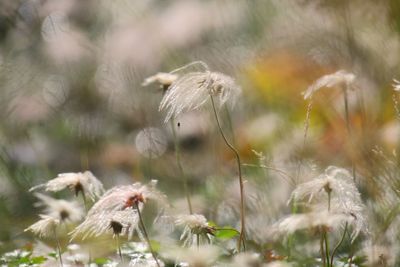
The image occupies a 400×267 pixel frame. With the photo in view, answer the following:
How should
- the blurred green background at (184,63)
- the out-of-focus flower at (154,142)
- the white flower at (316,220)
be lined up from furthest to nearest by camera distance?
the out-of-focus flower at (154,142), the blurred green background at (184,63), the white flower at (316,220)

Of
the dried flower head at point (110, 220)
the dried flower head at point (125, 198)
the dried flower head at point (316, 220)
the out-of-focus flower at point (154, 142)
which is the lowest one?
the dried flower head at point (316, 220)

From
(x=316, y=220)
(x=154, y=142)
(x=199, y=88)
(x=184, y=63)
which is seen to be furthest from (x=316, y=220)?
(x=154, y=142)

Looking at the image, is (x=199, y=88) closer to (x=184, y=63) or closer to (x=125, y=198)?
(x=125, y=198)

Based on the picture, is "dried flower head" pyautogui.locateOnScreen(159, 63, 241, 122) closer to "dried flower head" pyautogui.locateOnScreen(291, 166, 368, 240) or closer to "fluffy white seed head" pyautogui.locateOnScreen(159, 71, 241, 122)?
"fluffy white seed head" pyautogui.locateOnScreen(159, 71, 241, 122)

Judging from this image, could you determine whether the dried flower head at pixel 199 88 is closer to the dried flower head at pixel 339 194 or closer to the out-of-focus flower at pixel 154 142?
the dried flower head at pixel 339 194

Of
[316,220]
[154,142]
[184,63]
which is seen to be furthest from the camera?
[154,142]

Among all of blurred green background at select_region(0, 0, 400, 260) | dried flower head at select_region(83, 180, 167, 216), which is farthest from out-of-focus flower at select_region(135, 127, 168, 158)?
dried flower head at select_region(83, 180, 167, 216)

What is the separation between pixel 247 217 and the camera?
1.09 m

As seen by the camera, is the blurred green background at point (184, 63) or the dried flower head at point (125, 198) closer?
the dried flower head at point (125, 198)

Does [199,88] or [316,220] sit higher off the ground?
[199,88]

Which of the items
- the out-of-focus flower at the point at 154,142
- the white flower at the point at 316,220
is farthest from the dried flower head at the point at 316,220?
the out-of-focus flower at the point at 154,142

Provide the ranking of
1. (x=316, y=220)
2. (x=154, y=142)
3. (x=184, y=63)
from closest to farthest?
(x=316, y=220)
(x=184, y=63)
(x=154, y=142)

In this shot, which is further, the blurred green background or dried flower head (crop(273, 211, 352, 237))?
the blurred green background

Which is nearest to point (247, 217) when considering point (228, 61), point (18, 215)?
point (228, 61)
